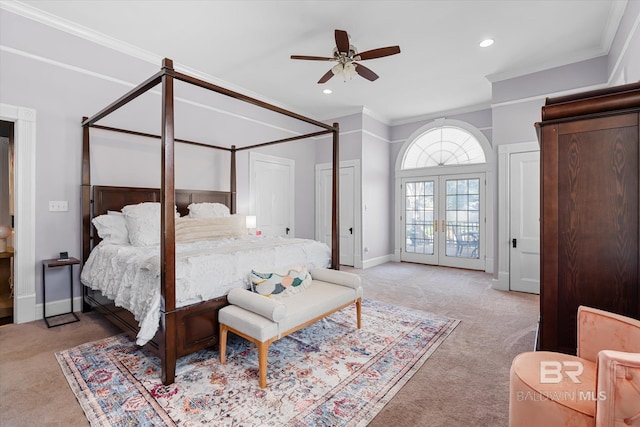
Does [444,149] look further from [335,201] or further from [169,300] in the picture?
[169,300]

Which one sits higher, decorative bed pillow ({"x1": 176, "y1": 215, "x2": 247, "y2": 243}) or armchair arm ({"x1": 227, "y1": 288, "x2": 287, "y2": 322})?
decorative bed pillow ({"x1": 176, "y1": 215, "x2": 247, "y2": 243})

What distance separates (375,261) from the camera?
642cm

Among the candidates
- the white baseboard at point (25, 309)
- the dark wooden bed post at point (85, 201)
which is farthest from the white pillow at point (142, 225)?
the white baseboard at point (25, 309)

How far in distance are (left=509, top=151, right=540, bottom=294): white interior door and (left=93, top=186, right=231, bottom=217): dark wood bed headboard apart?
4540 millimetres

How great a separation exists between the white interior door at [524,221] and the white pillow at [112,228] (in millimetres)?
5143

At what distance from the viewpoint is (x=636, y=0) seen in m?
2.60

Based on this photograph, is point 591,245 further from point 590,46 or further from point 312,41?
point 590,46

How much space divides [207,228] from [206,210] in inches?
25.4

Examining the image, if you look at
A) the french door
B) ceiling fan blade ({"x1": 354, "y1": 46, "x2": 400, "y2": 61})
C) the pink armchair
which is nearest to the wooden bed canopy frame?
ceiling fan blade ({"x1": 354, "y1": 46, "x2": 400, "y2": 61})

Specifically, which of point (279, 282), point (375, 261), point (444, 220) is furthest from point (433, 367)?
point (444, 220)

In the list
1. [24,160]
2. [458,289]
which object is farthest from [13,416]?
[458,289]

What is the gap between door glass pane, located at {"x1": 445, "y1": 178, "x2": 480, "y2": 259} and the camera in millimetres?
5973

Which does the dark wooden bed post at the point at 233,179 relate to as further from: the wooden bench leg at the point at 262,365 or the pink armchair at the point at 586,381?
the pink armchair at the point at 586,381

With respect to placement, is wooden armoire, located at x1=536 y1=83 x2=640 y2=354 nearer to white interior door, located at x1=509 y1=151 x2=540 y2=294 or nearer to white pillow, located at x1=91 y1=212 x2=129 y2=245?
white interior door, located at x1=509 y1=151 x2=540 y2=294
